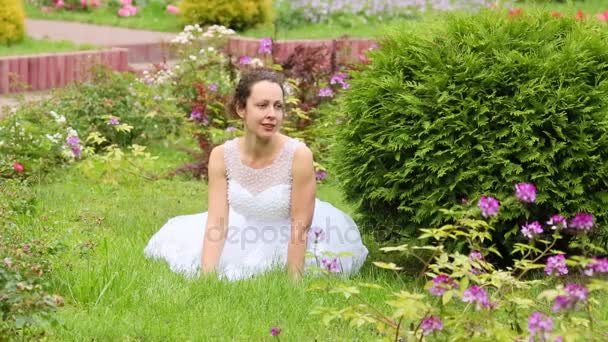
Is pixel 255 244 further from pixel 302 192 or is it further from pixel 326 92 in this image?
pixel 326 92

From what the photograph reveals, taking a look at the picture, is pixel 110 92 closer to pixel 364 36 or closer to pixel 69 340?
pixel 69 340

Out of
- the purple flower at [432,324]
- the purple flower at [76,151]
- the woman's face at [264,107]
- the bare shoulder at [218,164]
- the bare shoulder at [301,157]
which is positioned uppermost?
the woman's face at [264,107]

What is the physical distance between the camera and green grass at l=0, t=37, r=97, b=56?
496 inches

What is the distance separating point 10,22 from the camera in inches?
524

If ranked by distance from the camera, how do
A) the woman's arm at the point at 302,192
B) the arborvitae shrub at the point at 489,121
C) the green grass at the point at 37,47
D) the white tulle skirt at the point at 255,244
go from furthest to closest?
the green grass at the point at 37,47 → the white tulle skirt at the point at 255,244 → the woman's arm at the point at 302,192 → the arborvitae shrub at the point at 489,121

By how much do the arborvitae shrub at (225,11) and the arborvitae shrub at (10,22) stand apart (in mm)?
2803

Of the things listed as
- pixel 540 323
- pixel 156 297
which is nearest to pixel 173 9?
pixel 156 297

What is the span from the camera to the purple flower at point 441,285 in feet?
11.8

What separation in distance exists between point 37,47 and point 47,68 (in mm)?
1206

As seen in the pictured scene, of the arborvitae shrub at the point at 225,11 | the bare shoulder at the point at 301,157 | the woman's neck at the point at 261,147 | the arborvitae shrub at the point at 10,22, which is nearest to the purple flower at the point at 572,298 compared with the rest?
the bare shoulder at the point at 301,157

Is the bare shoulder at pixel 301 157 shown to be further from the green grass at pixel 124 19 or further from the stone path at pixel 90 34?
the green grass at pixel 124 19

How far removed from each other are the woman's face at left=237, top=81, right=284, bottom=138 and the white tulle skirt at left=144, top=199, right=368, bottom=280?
0.60m

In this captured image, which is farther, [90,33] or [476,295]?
[90,33]

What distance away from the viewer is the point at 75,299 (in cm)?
488
